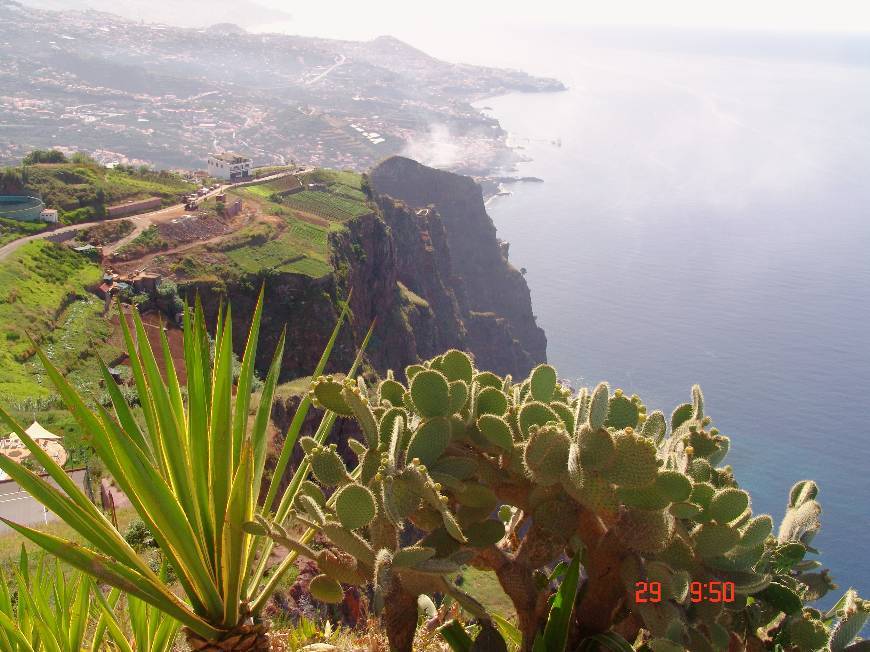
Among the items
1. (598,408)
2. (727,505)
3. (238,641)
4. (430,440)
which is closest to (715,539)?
(727,505)

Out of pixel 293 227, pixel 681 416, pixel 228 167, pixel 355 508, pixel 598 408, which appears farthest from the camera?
pixel 228 167

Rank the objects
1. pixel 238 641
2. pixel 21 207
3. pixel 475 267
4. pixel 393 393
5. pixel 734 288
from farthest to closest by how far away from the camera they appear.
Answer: pixel 734 288 → pixel 475 267 → pixel 21 207 → pixel 393 393 → pixel 238 641

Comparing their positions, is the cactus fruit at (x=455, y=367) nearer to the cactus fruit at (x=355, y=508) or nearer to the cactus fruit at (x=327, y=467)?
the cactus fruit at (x=327, y=467)

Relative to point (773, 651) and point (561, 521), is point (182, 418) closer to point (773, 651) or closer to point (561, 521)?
point (561, 521)

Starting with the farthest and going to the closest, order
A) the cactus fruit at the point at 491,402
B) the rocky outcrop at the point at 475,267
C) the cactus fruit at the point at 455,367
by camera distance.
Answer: the rocky outcrop at the point at 475,267, the cactus fruit at the point at 455,367, the cactus fruit at the point at 491,402

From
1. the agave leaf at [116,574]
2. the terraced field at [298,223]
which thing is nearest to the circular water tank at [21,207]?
the terraced field at [298,223]
